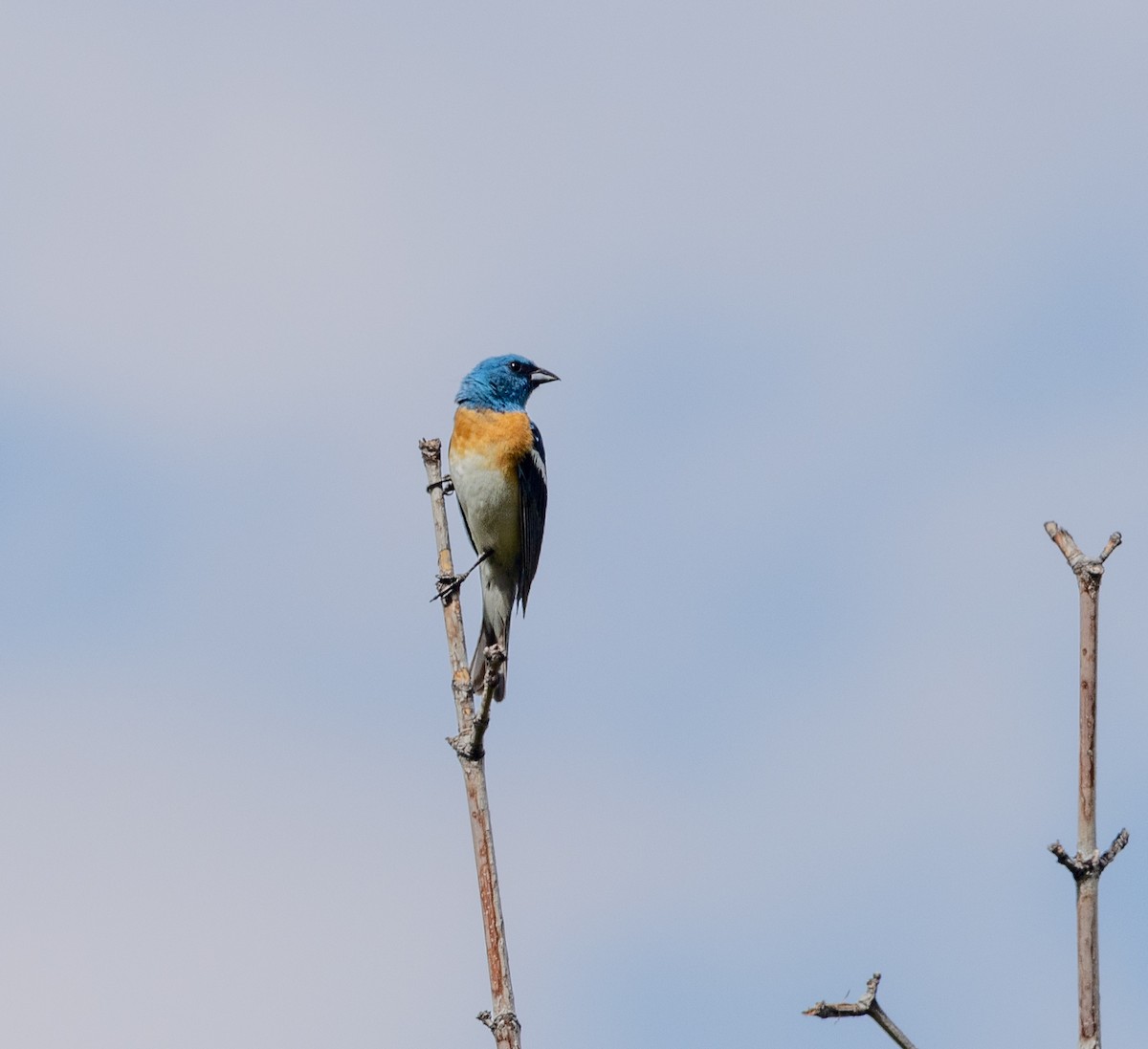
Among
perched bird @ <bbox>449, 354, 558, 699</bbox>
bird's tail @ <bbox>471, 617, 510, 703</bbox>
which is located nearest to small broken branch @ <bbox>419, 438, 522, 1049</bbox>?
bird's tail @ <bbox>471, 617, 510, 703</bbox>

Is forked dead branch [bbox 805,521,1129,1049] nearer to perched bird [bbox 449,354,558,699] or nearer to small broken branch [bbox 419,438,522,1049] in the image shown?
small broken branch [bbox 419,438,522,1049]

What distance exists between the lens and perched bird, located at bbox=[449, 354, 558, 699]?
38.7 ft

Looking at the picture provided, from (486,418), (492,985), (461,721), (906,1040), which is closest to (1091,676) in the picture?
(906,1040)

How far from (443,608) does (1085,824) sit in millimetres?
3386

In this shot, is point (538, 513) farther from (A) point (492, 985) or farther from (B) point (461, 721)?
(A) point (492, 985)

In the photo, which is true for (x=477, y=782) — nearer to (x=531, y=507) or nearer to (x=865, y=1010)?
(x=865, y=1010)

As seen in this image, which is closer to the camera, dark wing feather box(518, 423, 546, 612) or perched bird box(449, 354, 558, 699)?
perched bird box(449, 354, 558, 699)

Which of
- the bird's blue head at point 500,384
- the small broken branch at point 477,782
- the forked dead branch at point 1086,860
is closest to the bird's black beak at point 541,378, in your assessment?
the bird's blue head at point 500,384

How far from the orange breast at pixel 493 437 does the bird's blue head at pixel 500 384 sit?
0.46ft

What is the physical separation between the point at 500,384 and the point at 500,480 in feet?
3.05

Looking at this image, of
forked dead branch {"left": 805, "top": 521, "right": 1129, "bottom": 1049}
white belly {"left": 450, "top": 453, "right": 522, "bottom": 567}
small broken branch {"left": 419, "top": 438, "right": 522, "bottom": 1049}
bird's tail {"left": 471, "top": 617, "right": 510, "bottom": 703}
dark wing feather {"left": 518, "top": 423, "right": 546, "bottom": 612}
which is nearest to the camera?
forked dead branch {"left": 805, "top": 521, "right": 1129, "bottom": 1049}

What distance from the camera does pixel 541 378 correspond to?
41.3 ft

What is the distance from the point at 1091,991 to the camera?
275 cm

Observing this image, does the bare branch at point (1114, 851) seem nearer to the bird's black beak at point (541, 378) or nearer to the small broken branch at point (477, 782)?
the small broken branch at point (477, 782)
